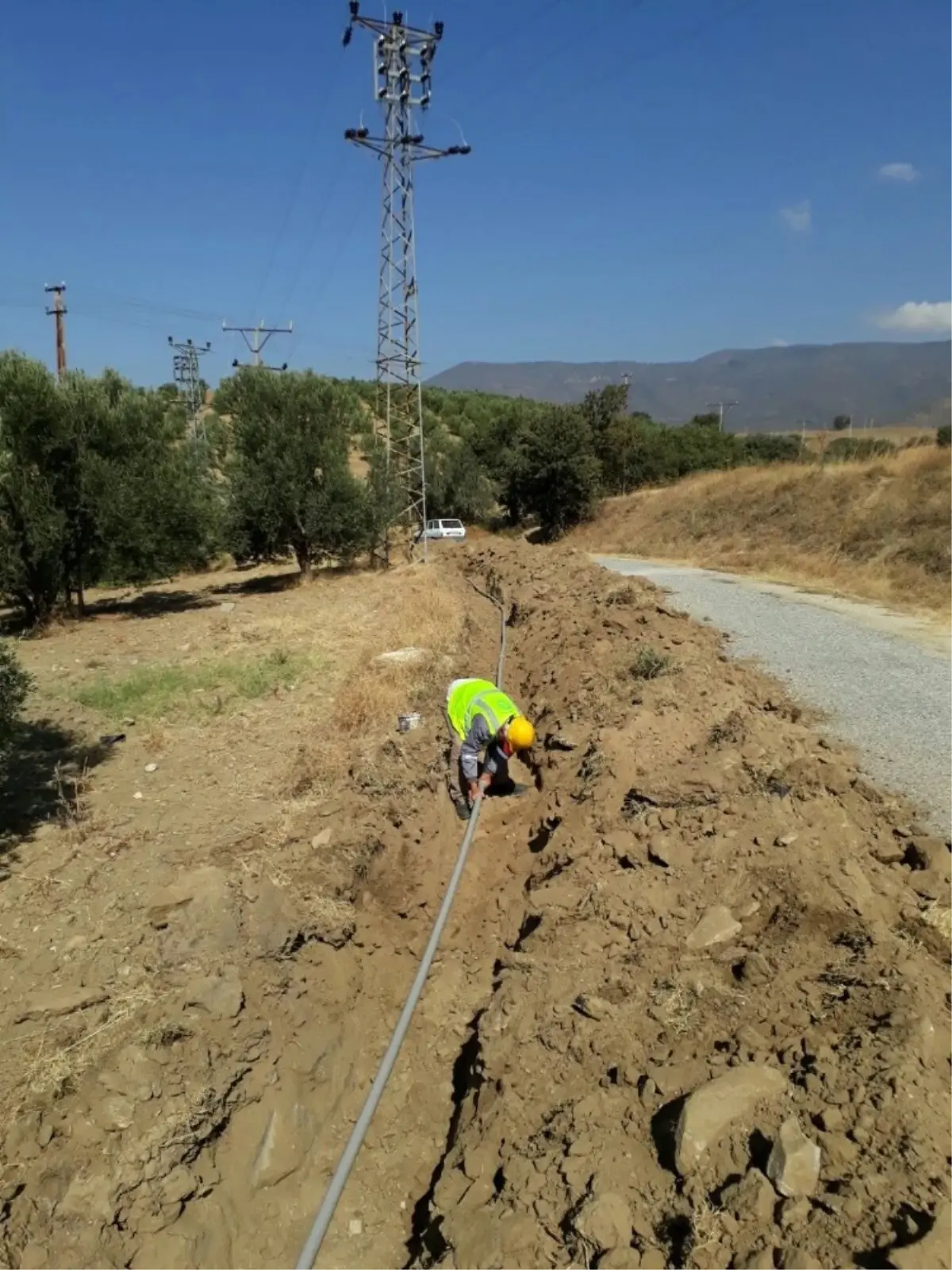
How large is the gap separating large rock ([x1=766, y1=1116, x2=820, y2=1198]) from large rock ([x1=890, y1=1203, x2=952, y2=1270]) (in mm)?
484

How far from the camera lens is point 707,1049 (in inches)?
169

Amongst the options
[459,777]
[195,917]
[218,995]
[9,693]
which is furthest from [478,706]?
[9,693]

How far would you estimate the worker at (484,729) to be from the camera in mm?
6246

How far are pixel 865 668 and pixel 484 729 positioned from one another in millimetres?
6350

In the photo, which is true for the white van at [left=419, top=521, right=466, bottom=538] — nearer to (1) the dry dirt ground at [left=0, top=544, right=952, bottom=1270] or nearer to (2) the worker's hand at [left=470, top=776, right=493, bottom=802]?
(1) the dry dirt ground at [left=0, top=544, right=952, bottom=1270]

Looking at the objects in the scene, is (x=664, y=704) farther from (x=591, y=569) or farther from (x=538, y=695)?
(x=591, y=569)

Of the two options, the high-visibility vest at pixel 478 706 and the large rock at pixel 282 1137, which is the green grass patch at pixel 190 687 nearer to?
the high-visibility vest at pixel 478 706

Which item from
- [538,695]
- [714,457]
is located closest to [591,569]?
[538,695]

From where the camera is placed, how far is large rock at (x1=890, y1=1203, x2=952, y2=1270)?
2748mm

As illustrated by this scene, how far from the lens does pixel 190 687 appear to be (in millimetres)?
12062

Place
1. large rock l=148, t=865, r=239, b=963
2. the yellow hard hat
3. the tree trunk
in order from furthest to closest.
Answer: the tree trunk → the yellow hard hat → large rock l=148, t=865, r=239, b=963

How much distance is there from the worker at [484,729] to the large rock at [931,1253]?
362 cm

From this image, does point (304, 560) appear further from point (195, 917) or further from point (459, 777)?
point (195, 917)

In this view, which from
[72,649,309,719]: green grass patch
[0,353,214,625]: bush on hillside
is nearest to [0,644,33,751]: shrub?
[72,649,309,719]: green grass patch
